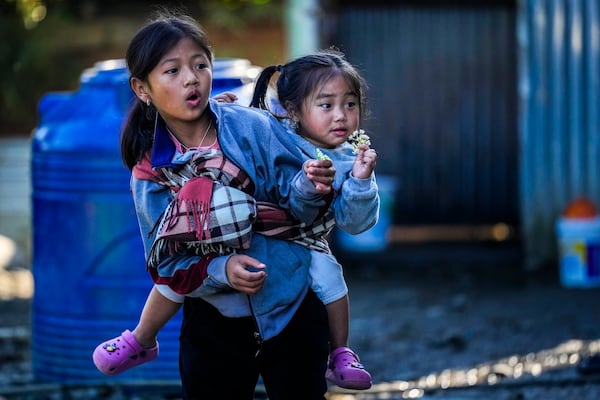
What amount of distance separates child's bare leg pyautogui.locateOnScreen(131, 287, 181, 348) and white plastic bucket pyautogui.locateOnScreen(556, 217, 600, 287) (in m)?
5.35

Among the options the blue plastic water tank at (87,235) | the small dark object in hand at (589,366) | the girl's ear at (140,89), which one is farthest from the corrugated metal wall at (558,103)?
the girl's ear at (140,89)

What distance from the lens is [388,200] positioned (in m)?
9.34

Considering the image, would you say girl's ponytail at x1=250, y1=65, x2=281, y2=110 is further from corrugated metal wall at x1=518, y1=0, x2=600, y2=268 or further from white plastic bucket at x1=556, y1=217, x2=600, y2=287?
corrugated metal wall at x1=518, y1=0, x2=600, y2=268

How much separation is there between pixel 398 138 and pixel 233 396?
22.0 feet

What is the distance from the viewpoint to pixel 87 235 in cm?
536

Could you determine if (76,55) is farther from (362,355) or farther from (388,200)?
(362,355)

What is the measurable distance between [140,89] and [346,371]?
0.93m

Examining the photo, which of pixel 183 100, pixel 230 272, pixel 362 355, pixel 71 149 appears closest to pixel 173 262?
pixel 230 272

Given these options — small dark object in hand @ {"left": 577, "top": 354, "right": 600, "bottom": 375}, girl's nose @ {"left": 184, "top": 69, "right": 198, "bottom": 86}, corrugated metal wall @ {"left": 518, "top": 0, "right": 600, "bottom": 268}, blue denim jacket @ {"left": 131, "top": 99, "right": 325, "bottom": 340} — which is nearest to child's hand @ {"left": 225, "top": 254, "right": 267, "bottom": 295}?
blue denim jacket @ {"left": 131, "top": 99, "right": 325, "bottom": 340}

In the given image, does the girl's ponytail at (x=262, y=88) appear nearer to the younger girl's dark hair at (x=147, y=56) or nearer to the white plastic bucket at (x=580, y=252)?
the younger girl's dark hair at (x=147, y=56)

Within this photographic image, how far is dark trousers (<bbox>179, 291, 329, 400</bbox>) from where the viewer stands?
3102 millimetres

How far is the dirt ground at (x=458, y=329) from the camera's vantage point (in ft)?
17.5

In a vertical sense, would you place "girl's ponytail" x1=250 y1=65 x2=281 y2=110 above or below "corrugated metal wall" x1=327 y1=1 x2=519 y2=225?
above

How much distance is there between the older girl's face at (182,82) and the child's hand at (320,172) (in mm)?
359
